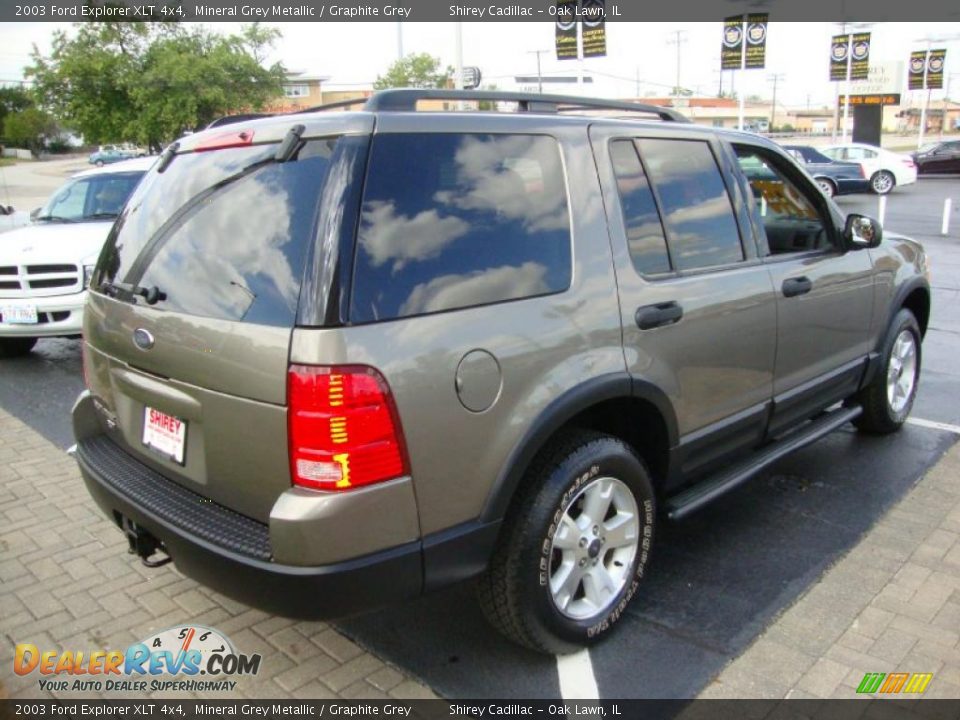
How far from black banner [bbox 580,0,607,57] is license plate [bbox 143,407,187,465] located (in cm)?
2342

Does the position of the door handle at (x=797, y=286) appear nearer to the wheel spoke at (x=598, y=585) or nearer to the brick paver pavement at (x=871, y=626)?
the brick paver pavement at (x=871, y=626)

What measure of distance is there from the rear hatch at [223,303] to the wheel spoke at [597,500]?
1.13 meters

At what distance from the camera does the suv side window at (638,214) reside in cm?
306

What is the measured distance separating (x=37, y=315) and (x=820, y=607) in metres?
6.61

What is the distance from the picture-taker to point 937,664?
9.25ft

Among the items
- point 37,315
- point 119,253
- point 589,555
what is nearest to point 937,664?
point 589,555

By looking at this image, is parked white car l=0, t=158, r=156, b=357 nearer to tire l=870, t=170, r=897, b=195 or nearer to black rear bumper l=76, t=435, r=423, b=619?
black rear bumper l=76, t=435, r=423, b=619

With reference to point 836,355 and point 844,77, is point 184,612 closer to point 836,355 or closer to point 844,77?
point 836,355

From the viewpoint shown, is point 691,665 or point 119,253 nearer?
point 691,665

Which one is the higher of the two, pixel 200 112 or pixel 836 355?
→ pixel 200 112

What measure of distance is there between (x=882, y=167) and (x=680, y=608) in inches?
1077

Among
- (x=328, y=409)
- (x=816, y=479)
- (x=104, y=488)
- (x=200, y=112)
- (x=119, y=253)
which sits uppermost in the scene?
(x=200, y=112)

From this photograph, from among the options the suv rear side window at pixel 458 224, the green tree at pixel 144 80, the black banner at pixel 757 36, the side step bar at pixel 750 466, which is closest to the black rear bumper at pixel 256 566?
the suv rear side window at pixel 458 224

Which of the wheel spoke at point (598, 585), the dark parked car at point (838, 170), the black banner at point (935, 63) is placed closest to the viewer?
the wheel spoke at point (598, 585)
